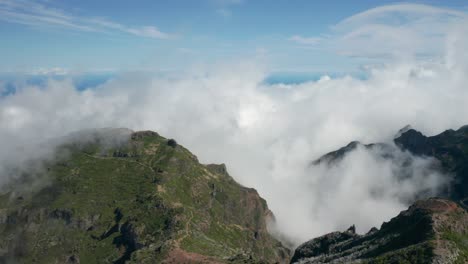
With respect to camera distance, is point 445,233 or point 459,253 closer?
point 459,253

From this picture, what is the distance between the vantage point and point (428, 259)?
17762 cm

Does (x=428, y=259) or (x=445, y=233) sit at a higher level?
(x=445, y=233)

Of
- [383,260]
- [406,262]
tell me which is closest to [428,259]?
[406,262]

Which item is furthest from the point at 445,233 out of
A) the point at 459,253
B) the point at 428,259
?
the point at 428,259

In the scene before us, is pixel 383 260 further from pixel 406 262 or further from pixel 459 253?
pixel 459 253

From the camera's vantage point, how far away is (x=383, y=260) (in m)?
195

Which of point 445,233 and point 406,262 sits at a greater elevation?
point 445,233

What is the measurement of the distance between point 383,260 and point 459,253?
3239 centimetres

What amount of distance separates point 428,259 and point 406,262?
29.9 feet

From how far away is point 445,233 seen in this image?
19975cm

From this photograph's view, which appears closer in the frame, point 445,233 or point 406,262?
point 406,262

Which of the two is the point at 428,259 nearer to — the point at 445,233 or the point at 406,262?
the point at 406,262

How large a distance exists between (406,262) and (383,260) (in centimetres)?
1442

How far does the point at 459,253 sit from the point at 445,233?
16287 millimetres
